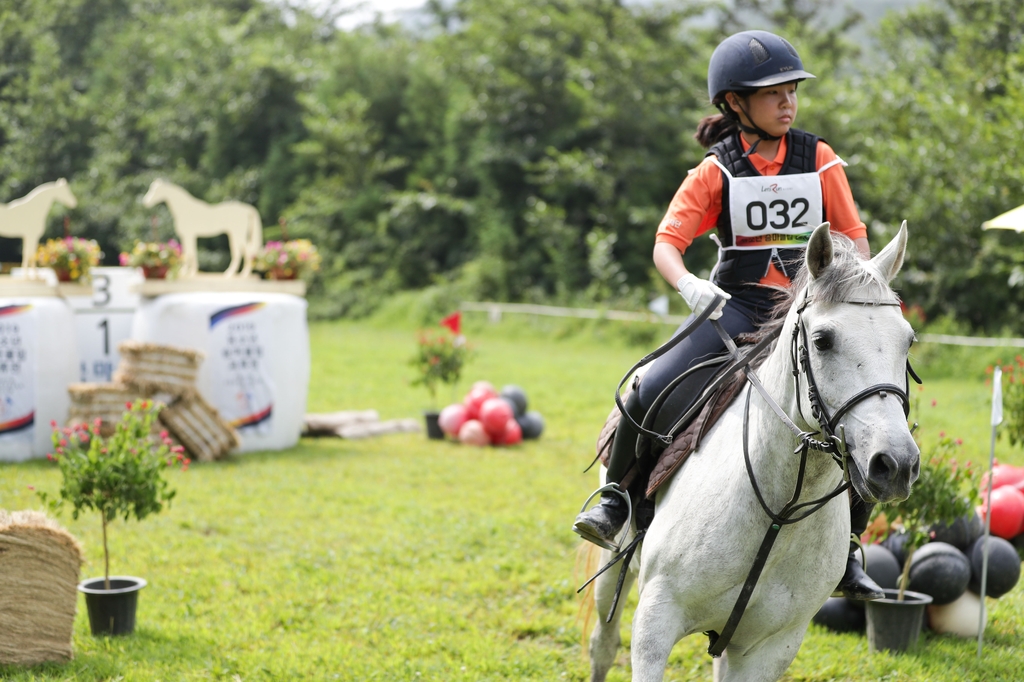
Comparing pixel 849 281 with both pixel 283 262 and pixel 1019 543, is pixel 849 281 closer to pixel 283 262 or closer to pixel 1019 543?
pixel 1019 543

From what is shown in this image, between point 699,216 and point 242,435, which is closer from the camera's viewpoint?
point 699,216

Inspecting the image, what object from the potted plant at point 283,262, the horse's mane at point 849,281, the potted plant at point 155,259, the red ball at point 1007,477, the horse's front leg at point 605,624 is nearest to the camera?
the horse's mane at point 849,281

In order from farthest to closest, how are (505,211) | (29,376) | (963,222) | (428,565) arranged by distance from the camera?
(505,211), (963,222), (29,376), (428,565)

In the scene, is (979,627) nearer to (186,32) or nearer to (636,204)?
(636,204)

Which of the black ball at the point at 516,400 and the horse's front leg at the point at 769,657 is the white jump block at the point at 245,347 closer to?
the black ball at the point at 516,400

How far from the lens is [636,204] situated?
24875mm

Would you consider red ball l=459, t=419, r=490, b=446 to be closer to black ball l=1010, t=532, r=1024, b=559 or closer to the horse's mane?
black ball l=1010, t=532, r=1024, b=559

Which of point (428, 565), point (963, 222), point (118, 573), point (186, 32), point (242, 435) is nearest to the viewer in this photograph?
point (118, 573)

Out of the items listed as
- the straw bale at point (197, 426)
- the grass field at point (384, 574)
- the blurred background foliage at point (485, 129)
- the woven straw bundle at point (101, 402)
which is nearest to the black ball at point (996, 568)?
the grass field at point (384, 574)

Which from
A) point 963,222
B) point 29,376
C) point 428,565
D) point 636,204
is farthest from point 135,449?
point 636,204

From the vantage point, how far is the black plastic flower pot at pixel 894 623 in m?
4.88

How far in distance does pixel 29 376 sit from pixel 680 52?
20.4 m

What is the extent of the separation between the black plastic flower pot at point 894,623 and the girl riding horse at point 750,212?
1.77m

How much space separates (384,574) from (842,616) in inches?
114
